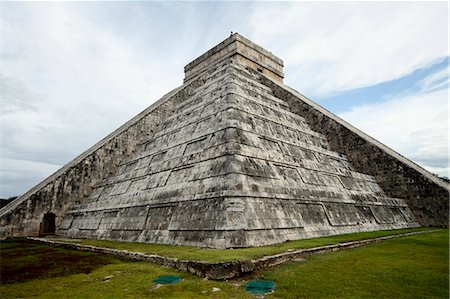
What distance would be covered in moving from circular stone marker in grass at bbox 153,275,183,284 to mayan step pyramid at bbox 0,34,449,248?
2.86 metres

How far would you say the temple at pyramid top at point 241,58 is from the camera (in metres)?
28.3

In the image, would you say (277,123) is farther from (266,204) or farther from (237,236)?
(237,236)

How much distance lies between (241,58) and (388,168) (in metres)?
16.3

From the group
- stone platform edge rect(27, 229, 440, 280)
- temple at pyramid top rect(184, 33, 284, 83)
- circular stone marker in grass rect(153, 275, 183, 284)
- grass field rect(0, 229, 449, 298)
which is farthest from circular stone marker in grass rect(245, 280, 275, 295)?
temple at pyramid top rect(184, 33, 284, 83)

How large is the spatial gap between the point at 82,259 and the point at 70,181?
39.5 feet

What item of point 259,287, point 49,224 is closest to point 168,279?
point 259,287

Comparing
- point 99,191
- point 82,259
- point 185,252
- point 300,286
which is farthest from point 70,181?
point 300,286

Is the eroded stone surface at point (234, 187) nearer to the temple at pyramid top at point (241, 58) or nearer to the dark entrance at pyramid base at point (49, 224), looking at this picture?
the dark entrance at pyramid base at point (49, 224)

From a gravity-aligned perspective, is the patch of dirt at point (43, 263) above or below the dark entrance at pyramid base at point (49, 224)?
below

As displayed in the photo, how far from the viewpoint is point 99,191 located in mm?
20984

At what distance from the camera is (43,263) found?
10.4m

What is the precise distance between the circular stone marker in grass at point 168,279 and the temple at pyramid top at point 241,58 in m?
23.7

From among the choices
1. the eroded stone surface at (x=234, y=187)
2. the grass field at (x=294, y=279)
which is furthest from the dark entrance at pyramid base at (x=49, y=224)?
the grass field at (x=294, y=279)

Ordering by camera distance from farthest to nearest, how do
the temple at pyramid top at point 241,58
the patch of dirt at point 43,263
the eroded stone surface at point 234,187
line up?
the temple at pyramid top at point 241,58 < the eroded stone surface at point 234,187 < the patch of dirt at point 43,263
